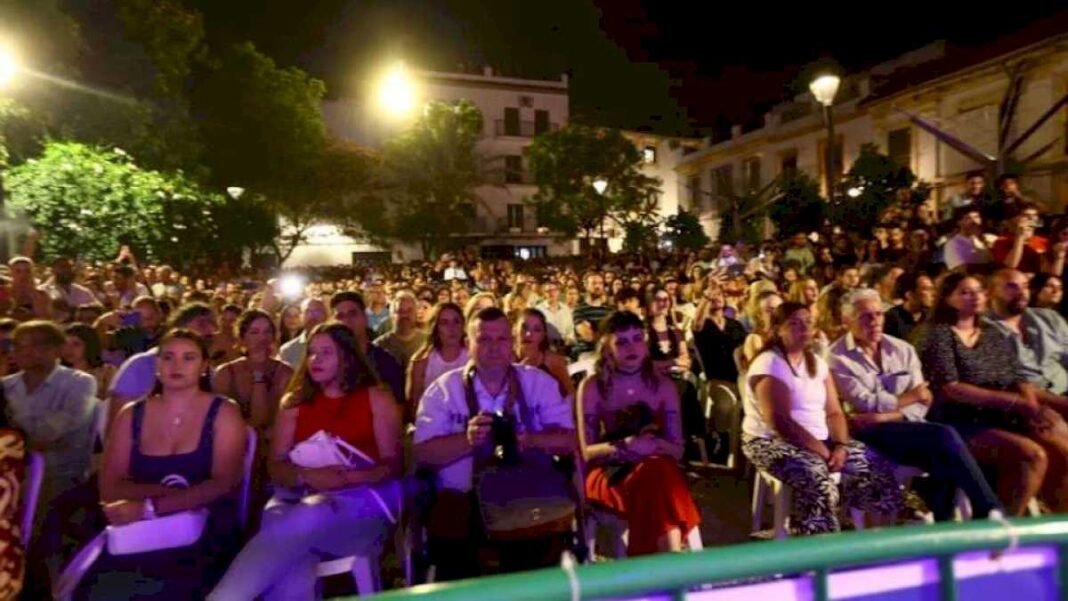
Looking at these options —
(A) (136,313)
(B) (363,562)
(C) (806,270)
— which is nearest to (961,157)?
(C) (806,270)

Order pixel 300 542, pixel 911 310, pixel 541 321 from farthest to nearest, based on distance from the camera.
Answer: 1. pixel 911 310
2. pixel 541 321
3. pixel 300 542

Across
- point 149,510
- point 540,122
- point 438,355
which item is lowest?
point 149,510

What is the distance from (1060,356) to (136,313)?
763 centimetres

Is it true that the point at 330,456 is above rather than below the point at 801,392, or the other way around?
below

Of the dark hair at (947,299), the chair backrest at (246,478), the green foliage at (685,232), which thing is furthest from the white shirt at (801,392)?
the green foliage at (685,232)

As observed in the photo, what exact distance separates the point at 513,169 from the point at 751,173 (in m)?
16.4

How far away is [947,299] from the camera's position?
16.3 feet

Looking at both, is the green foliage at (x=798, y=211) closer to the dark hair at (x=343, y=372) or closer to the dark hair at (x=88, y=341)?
the dark hair at (x=88, y=341)

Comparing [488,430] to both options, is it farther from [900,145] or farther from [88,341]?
[900,145]

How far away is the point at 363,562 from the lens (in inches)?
141

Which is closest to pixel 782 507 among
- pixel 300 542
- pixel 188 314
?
pixel 300 542

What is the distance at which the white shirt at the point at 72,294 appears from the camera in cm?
888

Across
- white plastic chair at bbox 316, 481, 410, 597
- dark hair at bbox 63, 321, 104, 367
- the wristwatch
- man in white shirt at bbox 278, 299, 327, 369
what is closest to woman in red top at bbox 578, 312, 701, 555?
white plastic chair at bbox 316, 481, 410, 597

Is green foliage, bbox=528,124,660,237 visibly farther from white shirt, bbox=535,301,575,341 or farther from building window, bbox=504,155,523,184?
white shirt, bbox=535,301,575,341
